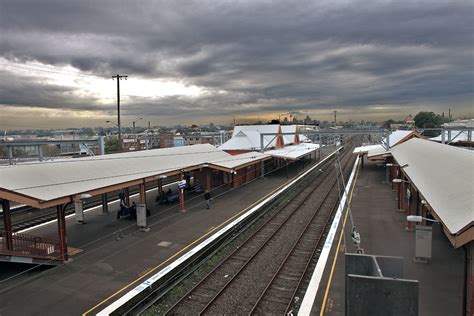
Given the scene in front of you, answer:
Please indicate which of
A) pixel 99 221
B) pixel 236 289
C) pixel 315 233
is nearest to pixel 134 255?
pixel 236 289

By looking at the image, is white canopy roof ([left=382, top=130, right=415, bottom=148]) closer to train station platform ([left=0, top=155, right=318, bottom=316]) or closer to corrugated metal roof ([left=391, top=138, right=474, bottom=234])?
corrugated metal roof ([left=391, top=138, right=474, bottom=234])

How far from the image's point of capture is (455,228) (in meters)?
7.94

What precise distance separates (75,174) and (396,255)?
54.3 ft

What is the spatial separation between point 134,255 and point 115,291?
11.3 feet

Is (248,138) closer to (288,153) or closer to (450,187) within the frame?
(288,153)

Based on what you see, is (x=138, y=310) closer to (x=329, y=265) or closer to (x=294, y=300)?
(x=294, y=300)

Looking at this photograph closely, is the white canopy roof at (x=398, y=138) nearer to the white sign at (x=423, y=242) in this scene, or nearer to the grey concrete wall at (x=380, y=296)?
the white sign at (x=423, y=242)

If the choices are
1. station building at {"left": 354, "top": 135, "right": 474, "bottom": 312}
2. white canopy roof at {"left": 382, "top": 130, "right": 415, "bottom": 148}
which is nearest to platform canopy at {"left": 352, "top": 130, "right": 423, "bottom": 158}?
white canopy roof at {"left": 382, "top": 130, "right": 415, "bottom": 148}

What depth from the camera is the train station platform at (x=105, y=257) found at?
37.2 feet

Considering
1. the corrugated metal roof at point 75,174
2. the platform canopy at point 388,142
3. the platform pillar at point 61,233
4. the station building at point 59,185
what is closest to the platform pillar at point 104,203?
the station building at point 59,185

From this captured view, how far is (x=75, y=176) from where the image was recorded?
17.7m

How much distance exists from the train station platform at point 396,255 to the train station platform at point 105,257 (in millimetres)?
6807

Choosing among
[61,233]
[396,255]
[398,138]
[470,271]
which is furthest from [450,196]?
[398,138]

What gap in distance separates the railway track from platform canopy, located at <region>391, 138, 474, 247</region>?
18.2 feet
